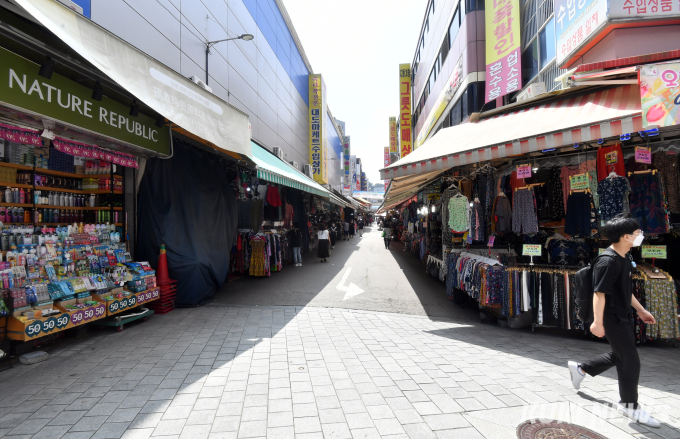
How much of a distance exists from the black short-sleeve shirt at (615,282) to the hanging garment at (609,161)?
2619 mm

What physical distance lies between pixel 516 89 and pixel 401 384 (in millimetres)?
10092

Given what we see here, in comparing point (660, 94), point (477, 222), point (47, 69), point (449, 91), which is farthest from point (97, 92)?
point (449, 91)

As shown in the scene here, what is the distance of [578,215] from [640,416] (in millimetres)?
3409

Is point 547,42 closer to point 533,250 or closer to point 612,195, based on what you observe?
point 612,195

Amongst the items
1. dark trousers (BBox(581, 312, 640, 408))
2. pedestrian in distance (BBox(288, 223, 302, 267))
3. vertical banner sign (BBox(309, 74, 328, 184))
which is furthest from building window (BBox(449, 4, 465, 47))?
dark trousers (BBox(581, 312, 640, 408))

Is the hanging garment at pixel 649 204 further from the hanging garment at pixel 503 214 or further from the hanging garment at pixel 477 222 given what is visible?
the hanging garment at pixel 477 222

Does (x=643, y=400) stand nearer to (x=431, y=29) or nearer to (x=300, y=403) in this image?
(x=300, y=403)

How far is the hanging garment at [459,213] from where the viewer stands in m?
6.85

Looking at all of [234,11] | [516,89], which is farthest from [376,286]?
[234,11]

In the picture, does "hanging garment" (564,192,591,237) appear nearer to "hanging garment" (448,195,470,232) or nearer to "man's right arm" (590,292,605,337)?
"hanging garment" (448,195,470,232)

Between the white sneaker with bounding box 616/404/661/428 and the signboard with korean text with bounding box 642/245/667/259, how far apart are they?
2936mm

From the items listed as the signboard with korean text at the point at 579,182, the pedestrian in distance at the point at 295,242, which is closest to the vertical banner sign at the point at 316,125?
the pedestrian in distance at the point at 295,242

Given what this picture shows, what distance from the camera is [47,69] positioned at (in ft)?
11.4

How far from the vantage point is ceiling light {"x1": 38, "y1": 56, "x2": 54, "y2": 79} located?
11.3ft
